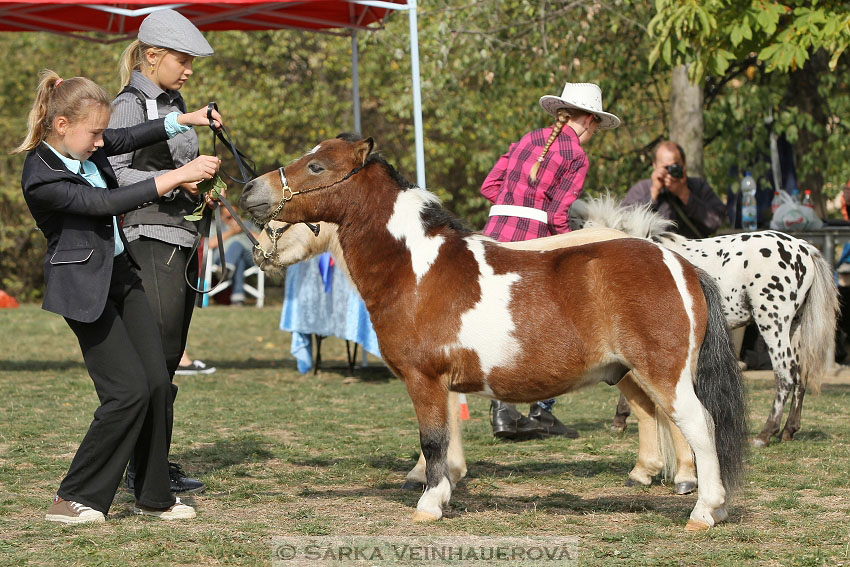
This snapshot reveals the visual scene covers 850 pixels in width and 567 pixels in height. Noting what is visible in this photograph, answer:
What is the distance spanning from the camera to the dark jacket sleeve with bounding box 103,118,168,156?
16.6 feet

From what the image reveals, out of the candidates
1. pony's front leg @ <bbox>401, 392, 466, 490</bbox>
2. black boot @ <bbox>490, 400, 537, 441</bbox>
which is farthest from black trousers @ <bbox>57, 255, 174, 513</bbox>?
black boot @ <bbox>490, 400, 537, 441</bbox>

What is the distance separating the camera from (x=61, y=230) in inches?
184

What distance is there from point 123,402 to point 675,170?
5.93 meters

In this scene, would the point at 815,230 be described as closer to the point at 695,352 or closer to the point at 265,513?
the point at 695,352

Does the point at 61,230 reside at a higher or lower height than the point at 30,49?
lower

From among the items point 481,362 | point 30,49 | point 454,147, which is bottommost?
point 481,362

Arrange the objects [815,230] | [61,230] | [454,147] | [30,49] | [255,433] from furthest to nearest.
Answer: [30,49] < [454,147] < [815,230] < [255,433] < [61,230]

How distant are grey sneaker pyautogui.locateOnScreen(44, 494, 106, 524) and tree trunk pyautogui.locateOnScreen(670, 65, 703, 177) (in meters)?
9.97

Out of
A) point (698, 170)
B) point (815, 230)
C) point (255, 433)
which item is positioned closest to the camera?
point (255, 433)

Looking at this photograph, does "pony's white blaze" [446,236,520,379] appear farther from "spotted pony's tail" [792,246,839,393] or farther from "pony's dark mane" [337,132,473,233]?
"spotted pony's tail" [792,246,839,393]

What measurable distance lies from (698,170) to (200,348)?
23.0 feet

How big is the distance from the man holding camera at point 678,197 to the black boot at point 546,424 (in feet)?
8.25

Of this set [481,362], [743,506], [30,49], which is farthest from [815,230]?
[30,49]

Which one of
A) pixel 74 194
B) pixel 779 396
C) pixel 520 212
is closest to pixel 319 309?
pixel 520 212
